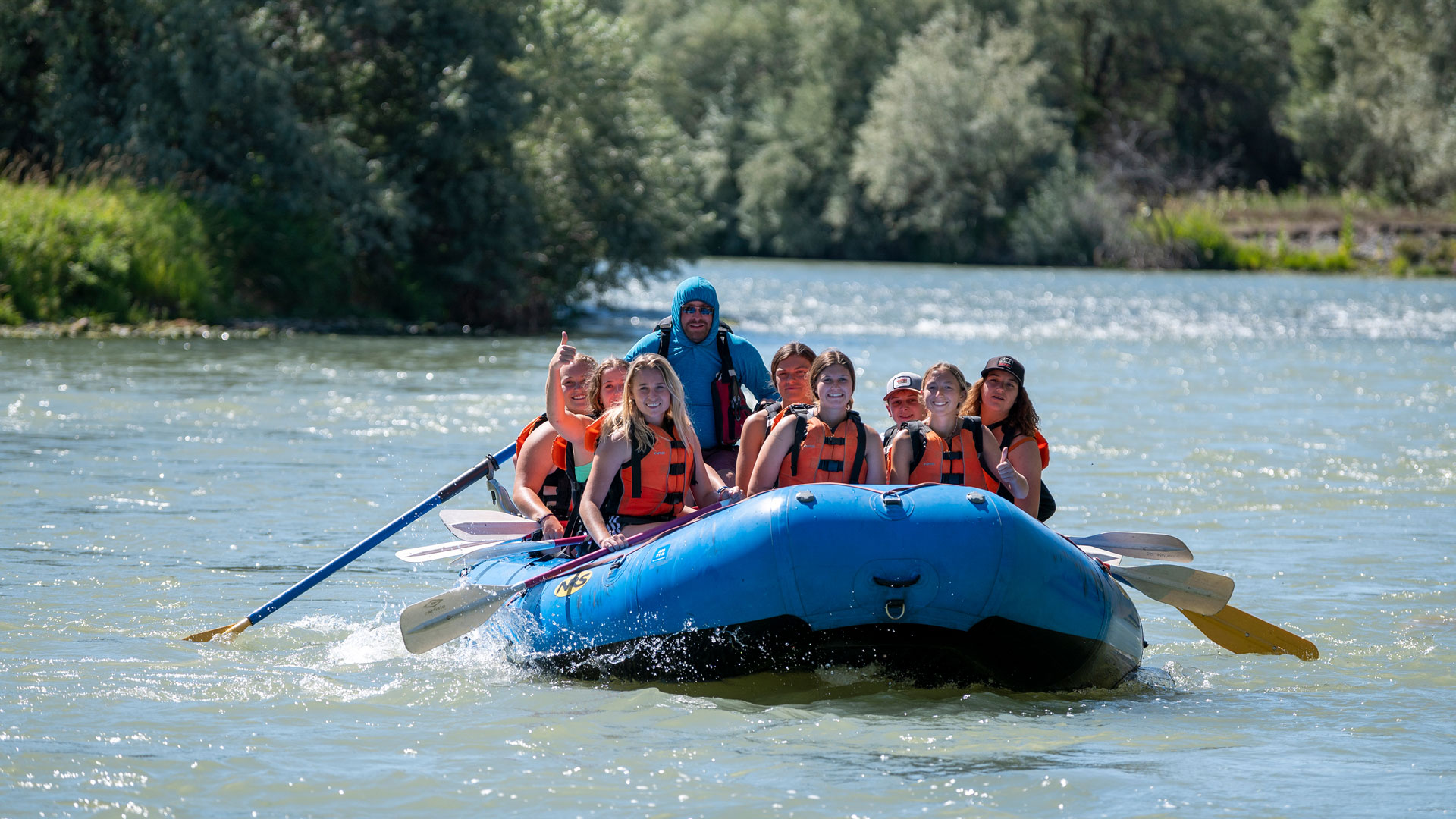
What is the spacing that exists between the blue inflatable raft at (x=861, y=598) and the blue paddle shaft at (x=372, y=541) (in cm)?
148

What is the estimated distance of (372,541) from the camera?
7160mm

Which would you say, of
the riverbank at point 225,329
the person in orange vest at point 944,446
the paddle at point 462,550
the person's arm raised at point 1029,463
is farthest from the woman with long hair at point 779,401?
the riverbank at point 225,329

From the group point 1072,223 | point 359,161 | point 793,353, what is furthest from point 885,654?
point 1072,223

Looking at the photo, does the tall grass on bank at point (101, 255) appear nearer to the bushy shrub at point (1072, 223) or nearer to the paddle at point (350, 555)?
the paddle at point (350, 555)

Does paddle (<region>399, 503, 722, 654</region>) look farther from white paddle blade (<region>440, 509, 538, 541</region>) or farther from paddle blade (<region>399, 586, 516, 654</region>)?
white paddle blade (<region>440, 509, 538, 541</region>)

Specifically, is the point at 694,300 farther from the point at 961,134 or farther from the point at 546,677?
the point at 961,134

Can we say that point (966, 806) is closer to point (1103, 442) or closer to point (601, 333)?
point (1103, 442)

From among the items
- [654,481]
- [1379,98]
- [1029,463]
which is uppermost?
[1379,98]

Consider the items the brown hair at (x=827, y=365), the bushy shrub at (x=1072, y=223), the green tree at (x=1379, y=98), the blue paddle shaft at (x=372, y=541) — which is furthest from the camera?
the bushy shrub at (x=1072, y=223)

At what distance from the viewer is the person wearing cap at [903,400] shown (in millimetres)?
6230

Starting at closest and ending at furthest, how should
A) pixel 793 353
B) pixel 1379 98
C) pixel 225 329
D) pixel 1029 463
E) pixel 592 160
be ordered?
1. pixel 1029 463
2. pixel 793 353
3. pixel 225 329
4. pixel 592 160
5. pixel 1379 98

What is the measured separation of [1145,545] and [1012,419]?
0.69 metres

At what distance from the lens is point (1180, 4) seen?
46000 mm

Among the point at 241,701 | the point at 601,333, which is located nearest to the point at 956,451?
the point at 241,701
